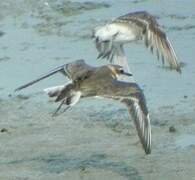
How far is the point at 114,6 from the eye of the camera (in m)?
11.2

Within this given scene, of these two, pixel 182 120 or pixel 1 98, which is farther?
pixel 1 98

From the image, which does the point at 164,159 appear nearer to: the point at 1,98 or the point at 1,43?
Result: the point at 1,98

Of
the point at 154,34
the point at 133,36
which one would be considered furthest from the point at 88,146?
the point at 154,34

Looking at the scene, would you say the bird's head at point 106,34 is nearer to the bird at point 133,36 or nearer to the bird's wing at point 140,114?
the bird at point 133,36

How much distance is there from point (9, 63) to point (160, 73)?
4.66ft

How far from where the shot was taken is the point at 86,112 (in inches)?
318

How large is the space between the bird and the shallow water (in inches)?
13.0

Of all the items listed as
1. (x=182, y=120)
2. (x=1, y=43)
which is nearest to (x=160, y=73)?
(x=182, y=120)

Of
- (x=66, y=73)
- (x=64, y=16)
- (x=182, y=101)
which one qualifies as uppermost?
(x=66, y=73)

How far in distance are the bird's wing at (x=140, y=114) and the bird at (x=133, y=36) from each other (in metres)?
1.70

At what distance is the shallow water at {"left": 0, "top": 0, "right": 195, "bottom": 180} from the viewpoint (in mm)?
6980

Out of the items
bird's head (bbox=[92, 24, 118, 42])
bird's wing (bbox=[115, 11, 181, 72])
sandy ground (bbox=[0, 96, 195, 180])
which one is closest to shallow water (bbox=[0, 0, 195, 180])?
sandy ground (bbox=[0, 96, 195, 180])

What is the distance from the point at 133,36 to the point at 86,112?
27.5 inches

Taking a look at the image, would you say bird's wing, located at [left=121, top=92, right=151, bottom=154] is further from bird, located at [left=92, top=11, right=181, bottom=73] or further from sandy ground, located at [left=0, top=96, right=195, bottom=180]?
bird, located at [left=92, top=11, right=181, bottom=73]
